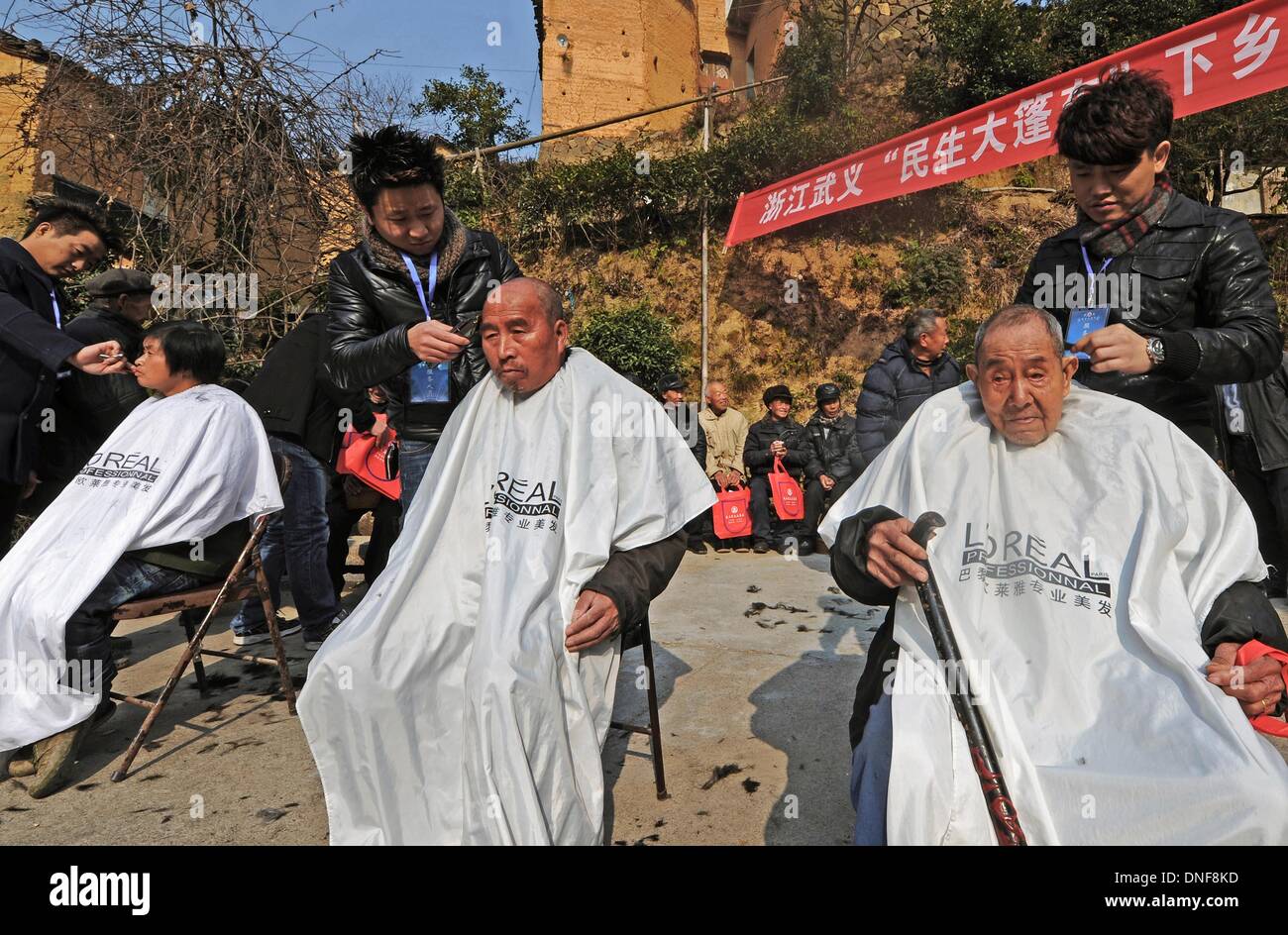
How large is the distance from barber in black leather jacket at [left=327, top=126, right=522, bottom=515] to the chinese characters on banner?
3.71m

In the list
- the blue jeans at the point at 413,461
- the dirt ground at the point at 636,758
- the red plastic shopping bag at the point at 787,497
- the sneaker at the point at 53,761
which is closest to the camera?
the dirt ground at the point at 636,758

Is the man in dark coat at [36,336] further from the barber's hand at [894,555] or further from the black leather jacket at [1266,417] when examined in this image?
the black leather jacket at [1266,417]

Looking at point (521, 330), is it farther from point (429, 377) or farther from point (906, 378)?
point (906, 378)

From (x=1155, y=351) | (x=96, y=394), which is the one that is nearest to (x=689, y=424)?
(x=96, y=394)

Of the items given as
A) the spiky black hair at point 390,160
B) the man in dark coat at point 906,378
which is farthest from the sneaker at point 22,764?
the man in dark coat at point 906,378

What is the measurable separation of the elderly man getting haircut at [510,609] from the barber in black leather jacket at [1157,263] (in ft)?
4.16

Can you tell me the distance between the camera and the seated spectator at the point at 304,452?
416 centimetres

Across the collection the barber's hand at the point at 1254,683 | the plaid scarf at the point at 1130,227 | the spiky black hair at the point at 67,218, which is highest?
the spiky black hair at the point at 67,218

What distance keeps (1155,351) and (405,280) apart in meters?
2.36

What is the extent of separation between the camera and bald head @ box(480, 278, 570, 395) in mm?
2299

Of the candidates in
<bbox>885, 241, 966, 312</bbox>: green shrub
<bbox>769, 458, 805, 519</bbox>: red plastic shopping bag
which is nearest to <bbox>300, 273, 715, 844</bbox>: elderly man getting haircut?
<bbox>769, 458, 805, 519</bbox>: red plastic shopping bag

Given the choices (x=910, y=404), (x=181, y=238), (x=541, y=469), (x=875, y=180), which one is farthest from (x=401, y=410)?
(x=875, y=180)

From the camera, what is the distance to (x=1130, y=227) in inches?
88.4

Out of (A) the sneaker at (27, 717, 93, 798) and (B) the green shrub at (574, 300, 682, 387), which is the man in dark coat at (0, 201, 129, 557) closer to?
(A) the sneaker at (27, 717, 93, 798)
